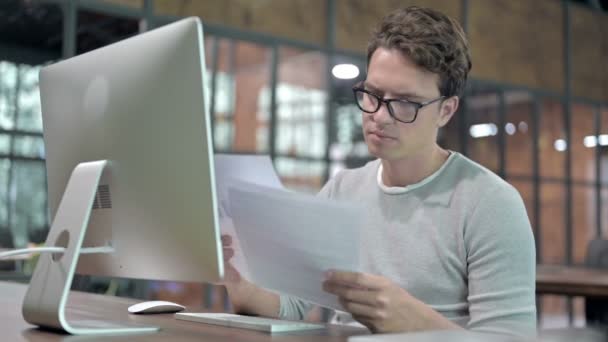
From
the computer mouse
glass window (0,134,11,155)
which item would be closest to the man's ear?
the computer mouse

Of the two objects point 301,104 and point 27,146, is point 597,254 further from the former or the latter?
point 27,146

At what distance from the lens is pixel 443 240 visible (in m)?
1.71

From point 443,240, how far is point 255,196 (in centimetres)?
58

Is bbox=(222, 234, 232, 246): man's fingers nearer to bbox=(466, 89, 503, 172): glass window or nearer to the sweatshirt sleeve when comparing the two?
the sweatshirt sleeve

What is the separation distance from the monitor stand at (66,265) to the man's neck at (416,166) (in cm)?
74

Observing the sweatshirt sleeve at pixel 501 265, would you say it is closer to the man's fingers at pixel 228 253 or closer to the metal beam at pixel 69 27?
the man's fingers at pixel 228 253

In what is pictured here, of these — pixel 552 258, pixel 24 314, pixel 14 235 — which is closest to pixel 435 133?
pixel 24 314

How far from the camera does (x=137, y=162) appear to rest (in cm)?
134

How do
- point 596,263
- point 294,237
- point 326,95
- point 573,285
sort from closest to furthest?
point 294,237 < point 573,285 < point 596,263 < point 326,95

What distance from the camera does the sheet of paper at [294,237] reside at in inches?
48.8

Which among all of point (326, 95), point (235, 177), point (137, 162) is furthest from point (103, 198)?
point (326, 95)

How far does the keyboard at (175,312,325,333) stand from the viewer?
4.81ft

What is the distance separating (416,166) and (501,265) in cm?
36

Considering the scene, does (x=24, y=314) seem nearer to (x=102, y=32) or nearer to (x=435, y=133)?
(x=435, y=133)
